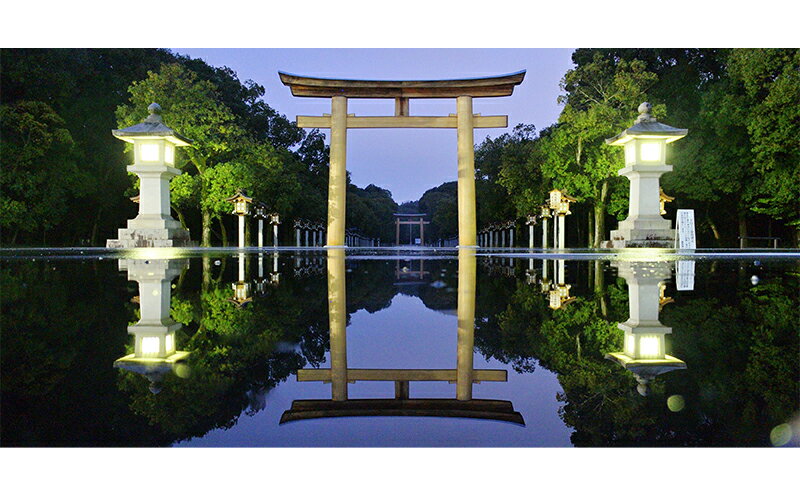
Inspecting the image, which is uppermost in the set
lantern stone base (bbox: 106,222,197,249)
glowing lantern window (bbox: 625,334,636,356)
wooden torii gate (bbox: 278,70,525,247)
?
wooden torii gate (bbox: 278,70,525,247)

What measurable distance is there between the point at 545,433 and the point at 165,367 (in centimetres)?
119

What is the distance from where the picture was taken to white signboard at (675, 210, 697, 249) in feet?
38.4

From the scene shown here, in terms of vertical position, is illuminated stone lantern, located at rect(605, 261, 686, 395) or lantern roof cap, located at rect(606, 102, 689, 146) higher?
lantern roof cap, located at rect(606, 102, 689, 146)

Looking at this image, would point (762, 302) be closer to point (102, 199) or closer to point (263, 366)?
point (263, 366)

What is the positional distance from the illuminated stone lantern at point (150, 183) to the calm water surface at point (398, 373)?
28.7 ft

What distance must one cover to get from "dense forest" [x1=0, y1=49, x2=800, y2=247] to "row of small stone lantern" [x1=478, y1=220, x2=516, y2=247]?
4.66 meters

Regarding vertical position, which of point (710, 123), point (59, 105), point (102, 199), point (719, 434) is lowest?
point (719, 434)

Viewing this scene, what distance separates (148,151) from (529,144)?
16276 mm

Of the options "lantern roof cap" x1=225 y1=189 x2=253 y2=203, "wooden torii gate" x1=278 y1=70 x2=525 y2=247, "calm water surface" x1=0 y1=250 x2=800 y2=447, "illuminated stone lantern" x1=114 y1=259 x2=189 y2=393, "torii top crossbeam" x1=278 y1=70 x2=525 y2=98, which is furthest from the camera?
"lantern roof cap" x1=225 y1=189 x2=253 y2=203

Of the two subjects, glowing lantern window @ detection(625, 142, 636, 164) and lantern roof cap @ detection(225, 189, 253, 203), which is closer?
glowing lantern window @ detection(625, 142, 636, 164)

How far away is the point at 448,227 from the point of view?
4853cm

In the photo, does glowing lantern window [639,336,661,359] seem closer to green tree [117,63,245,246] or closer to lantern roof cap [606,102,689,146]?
lantern roof cap [606,102,689,146]

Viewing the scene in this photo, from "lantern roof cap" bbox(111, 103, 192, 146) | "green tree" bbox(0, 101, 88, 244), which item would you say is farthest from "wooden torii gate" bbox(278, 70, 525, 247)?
"green tree" bbox(0, 101, 88, 244)

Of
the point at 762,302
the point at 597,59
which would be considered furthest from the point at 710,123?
the point at 762,302
